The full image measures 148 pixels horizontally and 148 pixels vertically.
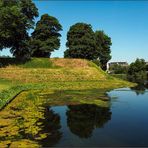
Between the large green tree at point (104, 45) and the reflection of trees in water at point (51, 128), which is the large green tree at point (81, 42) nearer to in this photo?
the large green tree at point (104, 45)

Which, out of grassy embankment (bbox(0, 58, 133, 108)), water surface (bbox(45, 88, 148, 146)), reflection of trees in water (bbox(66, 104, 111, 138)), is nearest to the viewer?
water surface (bbox(45, 88, 148, 146))

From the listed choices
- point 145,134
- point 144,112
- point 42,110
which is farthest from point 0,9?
point 145,134

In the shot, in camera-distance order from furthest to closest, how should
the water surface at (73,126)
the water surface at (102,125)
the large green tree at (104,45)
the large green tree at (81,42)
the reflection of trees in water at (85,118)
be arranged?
the large green tree at (104,45), the large green tree at (81,42), the reflection of trees in water at (85,118), the water surface at (102,125), the water surface at (73,126)

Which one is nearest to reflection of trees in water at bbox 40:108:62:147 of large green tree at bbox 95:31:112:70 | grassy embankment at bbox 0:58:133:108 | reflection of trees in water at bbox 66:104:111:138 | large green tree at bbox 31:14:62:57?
reflection of trees in water at bbox 66:104:111:138

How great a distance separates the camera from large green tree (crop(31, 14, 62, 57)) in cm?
8231

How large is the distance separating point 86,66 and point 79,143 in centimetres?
5945

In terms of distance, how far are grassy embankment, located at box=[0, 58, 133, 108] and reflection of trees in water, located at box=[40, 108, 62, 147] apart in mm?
24960

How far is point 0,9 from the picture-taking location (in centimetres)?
6116

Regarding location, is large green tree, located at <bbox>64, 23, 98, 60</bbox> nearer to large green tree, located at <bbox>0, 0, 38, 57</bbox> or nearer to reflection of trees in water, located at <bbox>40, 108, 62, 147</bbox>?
A: large green tree, located at <bbox>0, 0, 38, 57</bbox>

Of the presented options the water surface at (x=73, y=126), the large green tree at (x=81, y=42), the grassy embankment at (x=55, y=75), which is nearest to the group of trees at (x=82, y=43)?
the large green tree at (x=81, y=42)

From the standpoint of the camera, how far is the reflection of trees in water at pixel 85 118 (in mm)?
20180

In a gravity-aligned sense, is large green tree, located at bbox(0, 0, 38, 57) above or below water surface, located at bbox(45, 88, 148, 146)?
above

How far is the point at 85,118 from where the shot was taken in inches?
974

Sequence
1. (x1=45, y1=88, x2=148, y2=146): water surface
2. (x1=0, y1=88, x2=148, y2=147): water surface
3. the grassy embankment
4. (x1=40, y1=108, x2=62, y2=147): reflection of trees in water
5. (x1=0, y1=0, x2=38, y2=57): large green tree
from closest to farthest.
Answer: (x1=40, y1=108, x2=62, y2=147): reflection of trees in water < (x1=0, y1=88, x2=148, y2=147): water surface < (x1=45, y1=88, x2=148, y2=146): water surface < the grassy embankment < (x1=0, y1=0, x2=38, y2=57): large green tree
